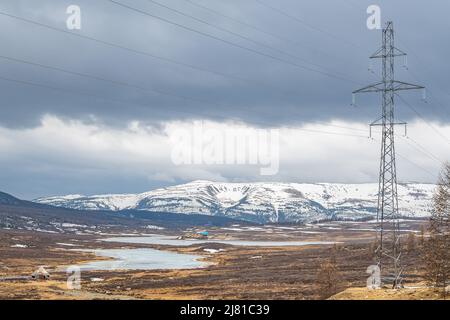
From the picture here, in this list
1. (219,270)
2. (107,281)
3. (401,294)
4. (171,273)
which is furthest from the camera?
(219,270)
